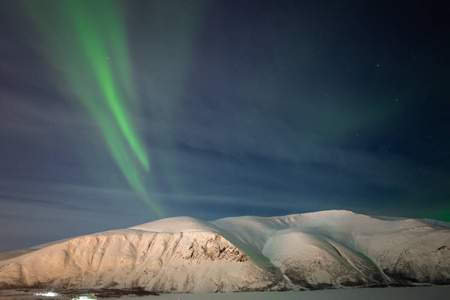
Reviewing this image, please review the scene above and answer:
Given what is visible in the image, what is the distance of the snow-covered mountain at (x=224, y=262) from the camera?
118938 mm

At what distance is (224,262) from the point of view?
126750mm

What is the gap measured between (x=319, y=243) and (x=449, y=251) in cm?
4883

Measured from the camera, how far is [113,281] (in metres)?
122

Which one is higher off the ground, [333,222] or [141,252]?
[333,222]

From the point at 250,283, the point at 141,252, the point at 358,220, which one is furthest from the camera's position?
the point at 358,220

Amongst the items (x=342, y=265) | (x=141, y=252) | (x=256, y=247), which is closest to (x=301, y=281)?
(x=342, y=265)

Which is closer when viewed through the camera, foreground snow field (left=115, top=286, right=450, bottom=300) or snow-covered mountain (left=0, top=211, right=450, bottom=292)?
foreground snow field (left=115, top=286, right=450, bottom=300)

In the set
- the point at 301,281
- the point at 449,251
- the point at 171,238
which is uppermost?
the point at 171,238

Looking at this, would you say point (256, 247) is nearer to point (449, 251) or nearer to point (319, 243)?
point (319, 243)

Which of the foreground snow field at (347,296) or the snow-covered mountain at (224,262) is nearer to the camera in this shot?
the foreground snow field at (347,296)

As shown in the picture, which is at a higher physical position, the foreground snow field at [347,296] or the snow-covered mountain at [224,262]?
the snow-covered mountain at [224,262]

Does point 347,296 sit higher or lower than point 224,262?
lower

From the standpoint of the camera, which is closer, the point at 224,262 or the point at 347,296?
the point at 347,296

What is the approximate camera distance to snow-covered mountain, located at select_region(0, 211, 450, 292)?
390 ft
